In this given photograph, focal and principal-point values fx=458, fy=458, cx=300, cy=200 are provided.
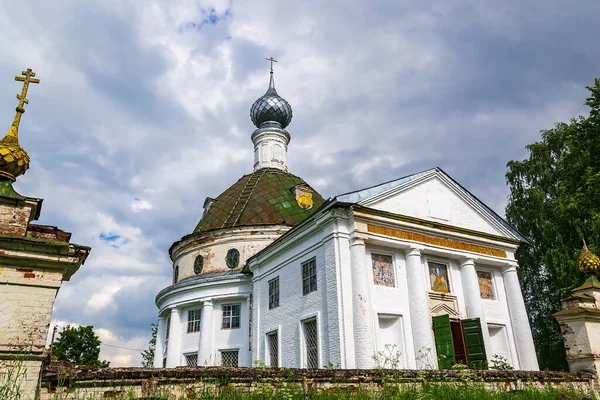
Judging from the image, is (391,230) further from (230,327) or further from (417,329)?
(230,327)

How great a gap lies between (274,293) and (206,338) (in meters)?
4.54

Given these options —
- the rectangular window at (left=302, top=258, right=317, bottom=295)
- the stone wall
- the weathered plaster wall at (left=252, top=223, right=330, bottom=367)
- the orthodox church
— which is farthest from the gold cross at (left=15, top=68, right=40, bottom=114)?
the rectangular window at (left=302, top=258, right=317, bottom=295)

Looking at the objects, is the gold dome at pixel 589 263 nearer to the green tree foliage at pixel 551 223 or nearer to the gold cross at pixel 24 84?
the green tree foliage at pixel 551 223

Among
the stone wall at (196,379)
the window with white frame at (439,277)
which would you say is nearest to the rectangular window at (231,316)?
the window with white frame at (439,277)

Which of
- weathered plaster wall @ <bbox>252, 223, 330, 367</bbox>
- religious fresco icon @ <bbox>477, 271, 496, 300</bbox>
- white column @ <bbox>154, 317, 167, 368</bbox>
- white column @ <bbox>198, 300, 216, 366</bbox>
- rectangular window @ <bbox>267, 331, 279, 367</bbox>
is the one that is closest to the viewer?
weathered plaster wall @ <bbox>252, 223, 330, 367</bbox>

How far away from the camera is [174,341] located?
66.2 feet

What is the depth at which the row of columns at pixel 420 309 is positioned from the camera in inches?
485

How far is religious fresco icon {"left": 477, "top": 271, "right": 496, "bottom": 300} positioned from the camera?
16.0 metres

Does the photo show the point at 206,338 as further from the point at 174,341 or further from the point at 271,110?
the point at 271,110

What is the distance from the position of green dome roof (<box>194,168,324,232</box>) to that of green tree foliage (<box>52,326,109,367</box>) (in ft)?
60.4

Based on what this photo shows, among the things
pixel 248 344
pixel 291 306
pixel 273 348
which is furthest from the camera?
pixel 248 344

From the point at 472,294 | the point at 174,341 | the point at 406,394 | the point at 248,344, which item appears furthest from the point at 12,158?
the point at 174,341

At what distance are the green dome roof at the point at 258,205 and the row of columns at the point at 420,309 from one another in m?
8.41

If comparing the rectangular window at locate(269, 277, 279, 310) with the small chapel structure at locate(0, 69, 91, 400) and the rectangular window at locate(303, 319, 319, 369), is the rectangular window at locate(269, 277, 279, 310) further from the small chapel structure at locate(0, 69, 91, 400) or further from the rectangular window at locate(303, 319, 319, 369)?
the small chapel structure at locate(0, 69, 91, 400)
